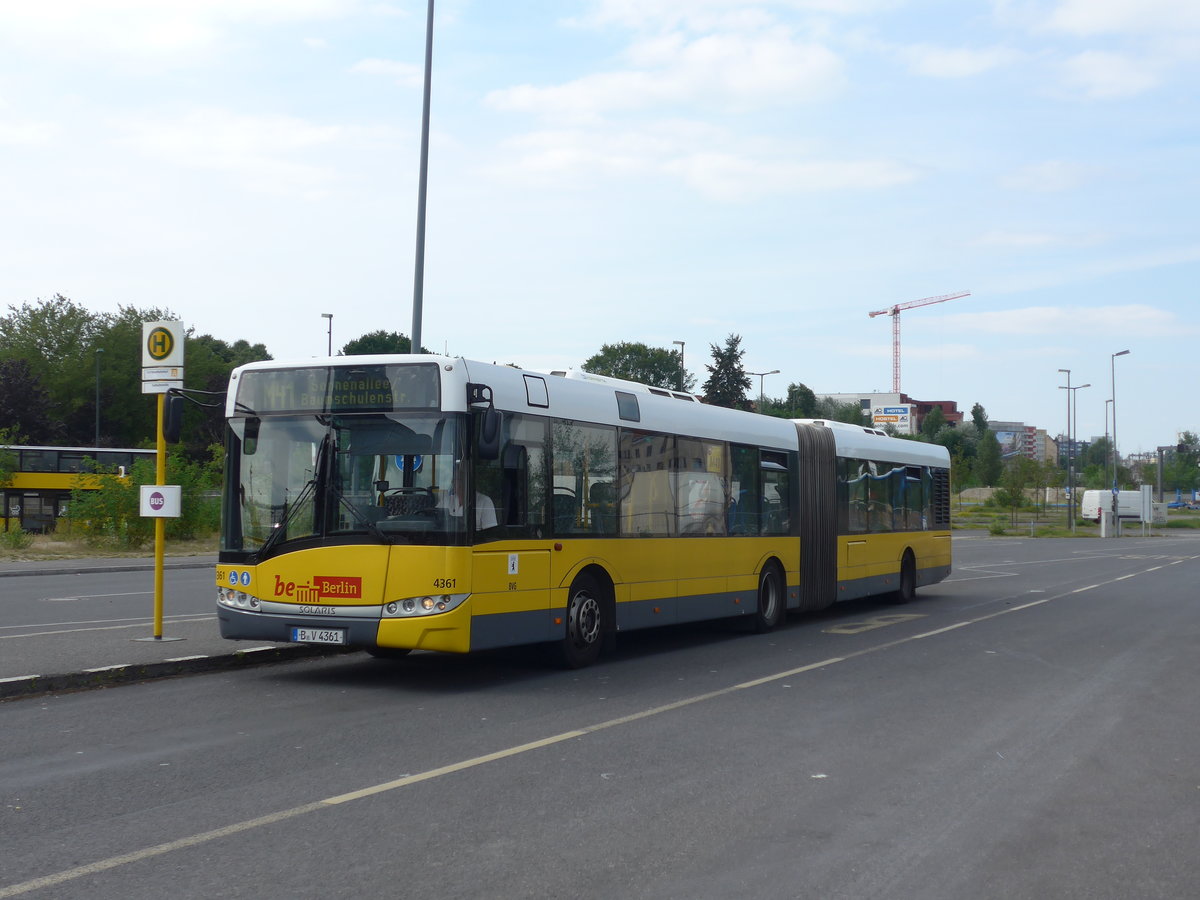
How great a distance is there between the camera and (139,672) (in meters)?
10.7

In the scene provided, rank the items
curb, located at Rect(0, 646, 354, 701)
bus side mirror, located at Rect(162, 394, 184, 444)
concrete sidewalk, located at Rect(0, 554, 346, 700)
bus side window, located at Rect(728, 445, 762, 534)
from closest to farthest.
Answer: curb, located at Rect(0, 646, 354, 701)
concrete sidewalk, located at Rect(0, 554, 346, 700)
bus side mirror, located at Rect(162, 394, 184, 444)
bus side window, located at Rect(728, 445, 762, 534)

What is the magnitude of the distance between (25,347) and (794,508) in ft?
258

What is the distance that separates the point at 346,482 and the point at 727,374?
6705cm

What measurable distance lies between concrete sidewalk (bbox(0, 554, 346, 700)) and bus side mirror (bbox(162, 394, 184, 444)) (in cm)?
213

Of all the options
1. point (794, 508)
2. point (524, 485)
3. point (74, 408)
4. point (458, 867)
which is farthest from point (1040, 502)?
point (458, 867)

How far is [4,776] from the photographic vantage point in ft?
22.8

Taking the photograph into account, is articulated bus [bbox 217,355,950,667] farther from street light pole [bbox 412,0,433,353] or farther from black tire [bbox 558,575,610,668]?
street light pole [bbox 412,0,433,353]

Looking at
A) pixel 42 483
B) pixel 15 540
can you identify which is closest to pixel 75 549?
pixel 15 540

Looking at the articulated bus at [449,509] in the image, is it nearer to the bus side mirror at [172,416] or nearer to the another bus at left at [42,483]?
the bus side mirror at [172,416]

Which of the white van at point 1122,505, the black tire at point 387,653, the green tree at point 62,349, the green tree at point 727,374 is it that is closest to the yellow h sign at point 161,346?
the black tire at point 387,653

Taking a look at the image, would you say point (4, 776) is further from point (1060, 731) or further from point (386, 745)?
point (1060, 731)

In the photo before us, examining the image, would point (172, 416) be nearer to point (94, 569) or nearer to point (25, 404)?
point (94, 569)

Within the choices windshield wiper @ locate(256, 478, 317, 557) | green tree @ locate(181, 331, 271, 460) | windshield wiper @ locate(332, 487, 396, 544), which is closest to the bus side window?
windshield wiper @ locate(332, 487, 396, 544)

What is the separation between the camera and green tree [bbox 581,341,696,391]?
106375 millimetres
